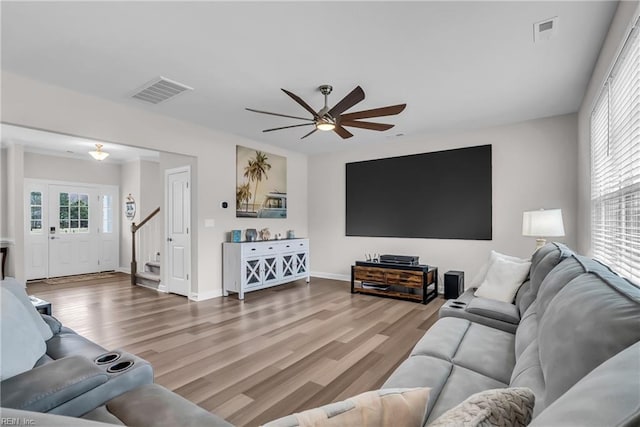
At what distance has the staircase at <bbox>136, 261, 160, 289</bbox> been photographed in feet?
18.8

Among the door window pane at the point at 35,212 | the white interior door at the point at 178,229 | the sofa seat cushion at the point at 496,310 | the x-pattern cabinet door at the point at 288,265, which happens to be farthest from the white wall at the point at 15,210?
the sofa seat cushion at the point at 496,310

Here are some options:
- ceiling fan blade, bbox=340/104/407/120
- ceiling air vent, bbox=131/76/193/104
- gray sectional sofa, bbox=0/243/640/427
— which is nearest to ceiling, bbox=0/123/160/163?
ceiling air vent, bbox=131/76/193/104

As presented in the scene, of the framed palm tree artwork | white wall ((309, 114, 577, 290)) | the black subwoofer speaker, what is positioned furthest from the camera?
the framed palm tree artwork

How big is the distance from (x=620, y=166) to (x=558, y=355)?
2.13 metres

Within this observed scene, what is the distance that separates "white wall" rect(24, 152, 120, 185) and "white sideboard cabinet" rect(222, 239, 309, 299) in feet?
14.5

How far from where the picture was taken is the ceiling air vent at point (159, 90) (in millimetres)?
3283

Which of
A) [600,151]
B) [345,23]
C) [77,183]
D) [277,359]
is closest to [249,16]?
[345,23]

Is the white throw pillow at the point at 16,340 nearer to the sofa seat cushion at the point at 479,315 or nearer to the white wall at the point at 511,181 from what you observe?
the sofa seat cushion at the point at 479,315

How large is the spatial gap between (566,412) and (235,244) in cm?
480

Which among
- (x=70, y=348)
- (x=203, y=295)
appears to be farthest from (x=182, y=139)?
(x=70, y=348)

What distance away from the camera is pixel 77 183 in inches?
276

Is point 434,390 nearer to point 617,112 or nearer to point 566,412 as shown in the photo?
point 566,412

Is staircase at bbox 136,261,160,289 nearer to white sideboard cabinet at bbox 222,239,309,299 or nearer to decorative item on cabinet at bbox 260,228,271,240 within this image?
white sideboard cabinet at bbox 222,239,309,299

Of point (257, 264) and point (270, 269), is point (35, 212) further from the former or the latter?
point (270, 269)
